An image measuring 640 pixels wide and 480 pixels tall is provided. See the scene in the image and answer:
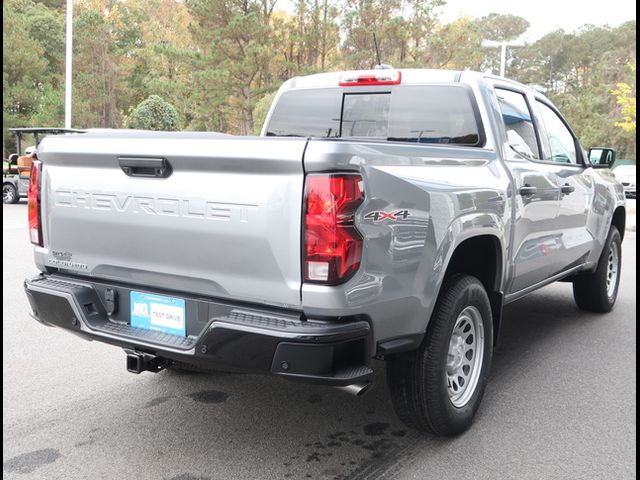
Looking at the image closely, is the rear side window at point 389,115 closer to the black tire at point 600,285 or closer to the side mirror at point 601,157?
the side mirror at point 601,157

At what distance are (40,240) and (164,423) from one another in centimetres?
122

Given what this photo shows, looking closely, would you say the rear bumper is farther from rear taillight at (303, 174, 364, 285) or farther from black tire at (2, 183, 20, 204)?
black tire at (2, 183, 20, 204)

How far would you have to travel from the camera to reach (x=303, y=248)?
2699 millimetres

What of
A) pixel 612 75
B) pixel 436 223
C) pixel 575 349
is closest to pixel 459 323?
pixel 436 223

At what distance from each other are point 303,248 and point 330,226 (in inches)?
5.8

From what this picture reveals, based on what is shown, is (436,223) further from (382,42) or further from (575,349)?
(382,42)

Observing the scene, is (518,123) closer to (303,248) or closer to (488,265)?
(488,265)

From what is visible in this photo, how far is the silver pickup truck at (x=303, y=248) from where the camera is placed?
2.70 metres

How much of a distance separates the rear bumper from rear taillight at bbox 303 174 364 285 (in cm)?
22

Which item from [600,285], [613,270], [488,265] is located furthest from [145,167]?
[613,270]

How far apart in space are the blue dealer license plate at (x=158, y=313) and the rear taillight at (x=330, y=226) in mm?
712

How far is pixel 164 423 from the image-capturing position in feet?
12.1

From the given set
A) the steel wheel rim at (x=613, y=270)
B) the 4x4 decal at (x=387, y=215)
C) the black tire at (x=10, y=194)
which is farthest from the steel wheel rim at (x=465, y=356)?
the black tire at (x=10, y=194)

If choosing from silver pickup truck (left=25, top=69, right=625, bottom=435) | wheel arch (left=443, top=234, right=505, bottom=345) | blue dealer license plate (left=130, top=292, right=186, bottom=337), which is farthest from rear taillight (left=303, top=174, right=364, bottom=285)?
wheel arch (left=443, top=234, right=505, bottom=345)
